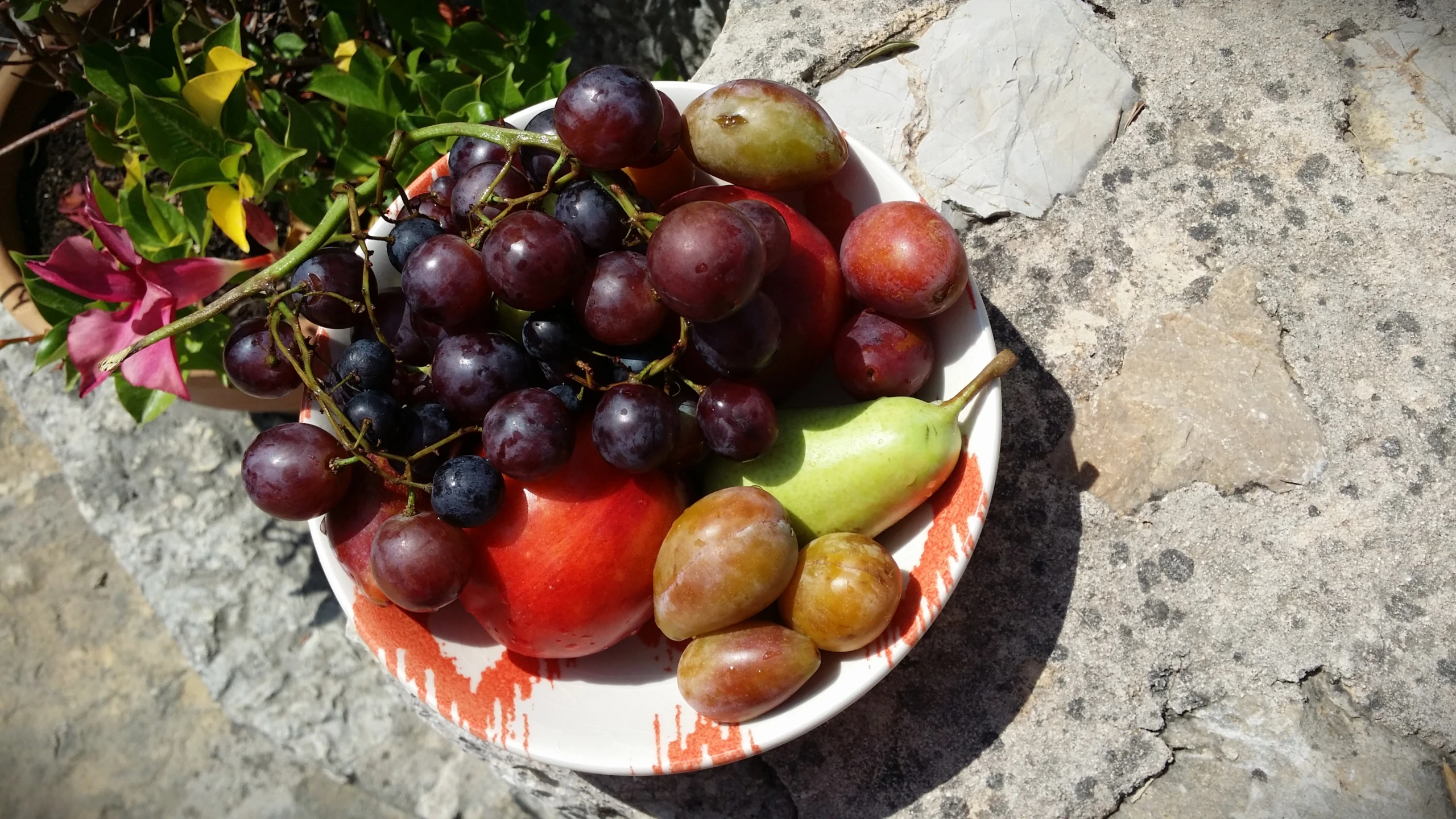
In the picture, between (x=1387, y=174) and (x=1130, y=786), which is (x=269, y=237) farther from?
(x=1387, y=174)

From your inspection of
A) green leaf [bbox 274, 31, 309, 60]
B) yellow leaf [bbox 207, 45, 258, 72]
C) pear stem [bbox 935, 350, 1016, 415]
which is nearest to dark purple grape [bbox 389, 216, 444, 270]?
yellow leaf [bbox 207, 45, 258, 72]

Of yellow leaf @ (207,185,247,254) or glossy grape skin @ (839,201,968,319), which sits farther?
yellow leaf @ (207,185,247,254)

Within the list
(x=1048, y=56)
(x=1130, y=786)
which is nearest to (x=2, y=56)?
(x=1048, y=56)

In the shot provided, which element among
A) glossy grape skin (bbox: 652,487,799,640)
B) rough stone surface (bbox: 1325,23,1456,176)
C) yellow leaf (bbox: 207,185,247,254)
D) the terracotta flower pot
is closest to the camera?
glossy grape skin (bbox: 652,487,799,640)

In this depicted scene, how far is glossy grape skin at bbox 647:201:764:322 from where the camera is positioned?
875 mm

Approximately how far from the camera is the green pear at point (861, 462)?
40.8 inches

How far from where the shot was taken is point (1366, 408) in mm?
1201

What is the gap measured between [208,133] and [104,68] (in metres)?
0.25

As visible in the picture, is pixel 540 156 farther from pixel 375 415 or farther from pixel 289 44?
pixel 289 44

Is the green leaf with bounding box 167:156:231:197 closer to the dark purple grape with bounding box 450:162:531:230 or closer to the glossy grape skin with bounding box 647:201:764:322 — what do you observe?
the dark purple grape with bounding box 450:162:531:230

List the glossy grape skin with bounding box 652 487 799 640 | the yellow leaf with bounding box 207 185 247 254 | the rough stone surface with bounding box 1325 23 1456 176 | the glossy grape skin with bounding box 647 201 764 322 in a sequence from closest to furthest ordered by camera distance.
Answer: the glossy grape skin with bounding box 647 201 764 322
the glossy grape skin with bounding box 652 487 799 640
the yellow leaf with bounding box 207 185 247 254
the rough stone surface with bounding box 1325 23 1456 176

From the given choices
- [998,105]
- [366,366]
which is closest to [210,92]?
[366,366]

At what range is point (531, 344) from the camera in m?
1.01

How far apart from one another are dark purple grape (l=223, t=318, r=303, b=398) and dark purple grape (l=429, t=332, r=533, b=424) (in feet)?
0.59
